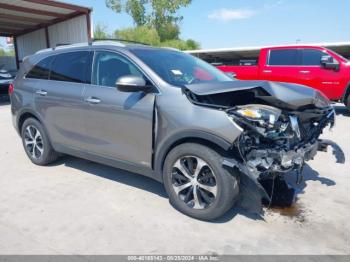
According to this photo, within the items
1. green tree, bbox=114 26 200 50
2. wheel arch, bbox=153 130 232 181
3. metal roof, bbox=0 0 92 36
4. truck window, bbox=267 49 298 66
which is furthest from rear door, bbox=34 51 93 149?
green tree, bbox=114 26 200 50

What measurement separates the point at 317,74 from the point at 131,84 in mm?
8145

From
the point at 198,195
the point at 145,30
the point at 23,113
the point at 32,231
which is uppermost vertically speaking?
the point at 145,30

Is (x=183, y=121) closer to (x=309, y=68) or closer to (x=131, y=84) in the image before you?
(x=131, y=84)

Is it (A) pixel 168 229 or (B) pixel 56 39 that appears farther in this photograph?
(B) pixel 56 39

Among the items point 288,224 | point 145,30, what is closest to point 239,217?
point 288,224

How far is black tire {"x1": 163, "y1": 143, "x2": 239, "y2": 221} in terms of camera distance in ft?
10.1

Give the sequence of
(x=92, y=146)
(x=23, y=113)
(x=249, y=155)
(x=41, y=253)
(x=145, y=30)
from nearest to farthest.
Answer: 1. (x=41, y=253)
2. (x=249, y=155)
3. (x=92, y=146)
4. (x=23, y=113)
5. (x=145, y=30)

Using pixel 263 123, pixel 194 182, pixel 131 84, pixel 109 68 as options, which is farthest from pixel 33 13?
pixel 263 123

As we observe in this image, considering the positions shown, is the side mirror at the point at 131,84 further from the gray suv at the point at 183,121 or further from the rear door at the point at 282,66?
the rear door at the point at 282,66

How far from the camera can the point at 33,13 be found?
17641mm

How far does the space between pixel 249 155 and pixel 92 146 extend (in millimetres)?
2068

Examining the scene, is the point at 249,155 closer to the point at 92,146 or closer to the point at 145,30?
the point at 92,146

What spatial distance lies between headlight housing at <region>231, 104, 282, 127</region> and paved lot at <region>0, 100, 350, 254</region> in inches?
41.5

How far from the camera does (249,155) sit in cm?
306
